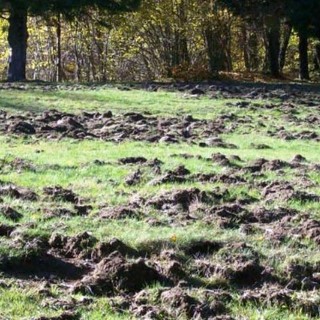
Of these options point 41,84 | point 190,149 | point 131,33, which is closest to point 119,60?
point 131,33

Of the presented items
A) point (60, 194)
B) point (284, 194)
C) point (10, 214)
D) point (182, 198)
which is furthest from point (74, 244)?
point (284, 194)

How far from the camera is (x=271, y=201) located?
8320 millimetres

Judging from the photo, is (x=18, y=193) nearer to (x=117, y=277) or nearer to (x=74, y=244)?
(x=74, y=244)

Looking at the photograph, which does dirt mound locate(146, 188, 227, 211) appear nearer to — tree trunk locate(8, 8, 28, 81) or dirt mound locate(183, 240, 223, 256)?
dirt mound locate(183, 240, 223, 256)

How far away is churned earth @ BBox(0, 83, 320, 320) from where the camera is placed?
5.31 metres

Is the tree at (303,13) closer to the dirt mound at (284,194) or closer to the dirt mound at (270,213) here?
the dirt mound at (284,194)

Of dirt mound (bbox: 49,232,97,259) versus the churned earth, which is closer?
the churned earth

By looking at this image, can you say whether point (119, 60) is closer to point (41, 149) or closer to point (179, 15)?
point (179, 15)

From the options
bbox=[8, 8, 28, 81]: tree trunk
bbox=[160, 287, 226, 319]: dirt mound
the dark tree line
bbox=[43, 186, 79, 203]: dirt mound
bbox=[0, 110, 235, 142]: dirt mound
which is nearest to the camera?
bbox=[160, 287, 226, 319]: dirt mound

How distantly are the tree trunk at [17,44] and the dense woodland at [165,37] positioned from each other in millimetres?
42

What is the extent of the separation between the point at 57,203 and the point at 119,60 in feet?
128

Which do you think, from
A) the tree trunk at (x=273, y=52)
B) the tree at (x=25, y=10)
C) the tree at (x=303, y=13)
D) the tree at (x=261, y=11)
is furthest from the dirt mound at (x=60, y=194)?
the tree trunk at (x=273, y=52)

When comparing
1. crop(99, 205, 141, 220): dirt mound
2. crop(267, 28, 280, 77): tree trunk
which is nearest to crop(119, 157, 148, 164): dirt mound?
crop(99, 205, 141, 220): dirt mound

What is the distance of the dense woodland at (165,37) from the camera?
2994cm
